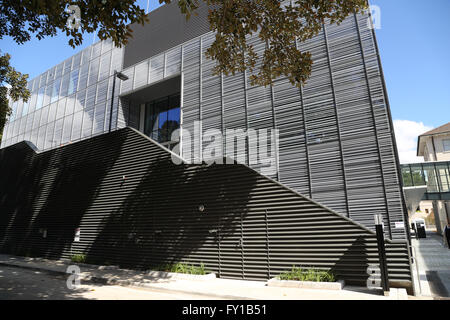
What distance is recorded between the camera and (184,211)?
1073 centimetres

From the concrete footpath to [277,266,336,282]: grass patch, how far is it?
1.58 ft

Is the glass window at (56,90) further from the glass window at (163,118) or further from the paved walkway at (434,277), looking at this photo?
the paved walkway at (434,277)

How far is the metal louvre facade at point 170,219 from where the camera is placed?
836cm

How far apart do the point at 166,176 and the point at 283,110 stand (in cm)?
598

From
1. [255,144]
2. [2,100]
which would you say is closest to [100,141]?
[2,100]

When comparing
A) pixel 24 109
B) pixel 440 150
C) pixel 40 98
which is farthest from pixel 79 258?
pixel 440 150

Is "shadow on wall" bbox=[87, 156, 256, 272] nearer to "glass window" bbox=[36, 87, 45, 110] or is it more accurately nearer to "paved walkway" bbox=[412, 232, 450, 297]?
"paved walkway" bbox=[412, 232, 450, 297]

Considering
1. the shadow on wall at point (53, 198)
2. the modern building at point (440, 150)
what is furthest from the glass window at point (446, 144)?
the shadow on wall at point (53, 198)

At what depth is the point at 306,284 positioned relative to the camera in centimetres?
778

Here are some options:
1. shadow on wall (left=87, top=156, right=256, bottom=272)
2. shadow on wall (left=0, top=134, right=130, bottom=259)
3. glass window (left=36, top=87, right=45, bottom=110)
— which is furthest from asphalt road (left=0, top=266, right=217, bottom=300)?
glass window (left=36, top=87, right=45, bottom=110)

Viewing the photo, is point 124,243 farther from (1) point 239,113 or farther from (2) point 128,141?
(1) point 239,113

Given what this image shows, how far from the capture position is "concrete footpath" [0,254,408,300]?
6.85 meters

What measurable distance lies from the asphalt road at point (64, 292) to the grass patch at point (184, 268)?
167 cm

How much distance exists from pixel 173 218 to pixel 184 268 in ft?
6.06
